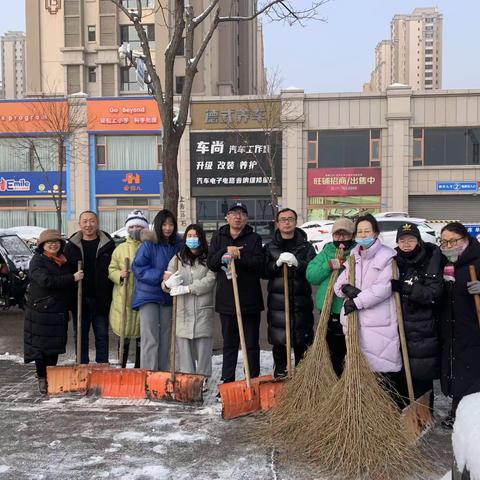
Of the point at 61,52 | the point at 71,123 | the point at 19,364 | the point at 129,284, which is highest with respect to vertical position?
the point at 61,52

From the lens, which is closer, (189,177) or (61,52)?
(189,177)

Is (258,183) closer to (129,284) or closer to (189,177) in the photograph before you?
(189,177)

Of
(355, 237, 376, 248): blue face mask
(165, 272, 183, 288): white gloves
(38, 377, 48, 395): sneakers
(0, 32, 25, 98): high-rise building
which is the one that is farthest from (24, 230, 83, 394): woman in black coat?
(0, 32, 25, 98): high-rise building

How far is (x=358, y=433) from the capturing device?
3.62 metres

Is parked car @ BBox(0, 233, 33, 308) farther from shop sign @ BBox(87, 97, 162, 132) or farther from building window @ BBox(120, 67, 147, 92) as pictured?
building window @ BBox(120, 67, 147, 92)

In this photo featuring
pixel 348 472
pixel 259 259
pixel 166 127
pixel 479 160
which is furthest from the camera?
pixel 479 160

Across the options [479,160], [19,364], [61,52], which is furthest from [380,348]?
[61,52]

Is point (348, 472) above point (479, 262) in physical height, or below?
below

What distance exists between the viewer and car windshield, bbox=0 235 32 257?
9.65 m

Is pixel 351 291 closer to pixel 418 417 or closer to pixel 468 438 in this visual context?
pixel 418 417

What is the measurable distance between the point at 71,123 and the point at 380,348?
87.1 ft

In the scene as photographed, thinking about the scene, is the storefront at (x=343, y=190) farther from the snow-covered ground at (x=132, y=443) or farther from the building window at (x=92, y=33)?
the snow-covered ground at (x=132, y=443)

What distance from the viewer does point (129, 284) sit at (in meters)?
5.39

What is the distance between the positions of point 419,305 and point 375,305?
1.05ft
